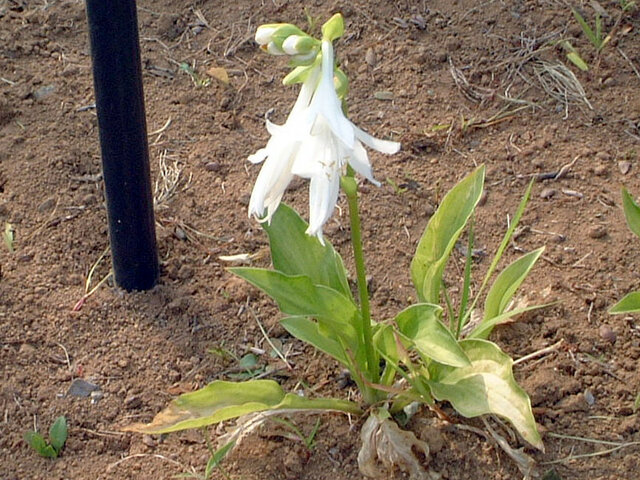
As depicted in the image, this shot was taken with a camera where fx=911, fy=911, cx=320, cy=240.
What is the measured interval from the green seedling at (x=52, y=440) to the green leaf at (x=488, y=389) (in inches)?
33.5

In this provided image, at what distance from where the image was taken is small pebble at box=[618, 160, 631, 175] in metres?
2.74

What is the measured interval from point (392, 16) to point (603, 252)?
4.22 ft

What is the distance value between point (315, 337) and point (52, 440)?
65cm

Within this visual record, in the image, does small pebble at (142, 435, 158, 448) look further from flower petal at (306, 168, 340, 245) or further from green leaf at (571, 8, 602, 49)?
green leaf at (571, 8, 602, 49)

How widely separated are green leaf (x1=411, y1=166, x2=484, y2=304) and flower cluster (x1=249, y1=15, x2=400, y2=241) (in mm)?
524

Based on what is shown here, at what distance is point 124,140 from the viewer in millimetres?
2121

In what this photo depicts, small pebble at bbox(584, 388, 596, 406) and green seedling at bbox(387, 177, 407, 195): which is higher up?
green seedling at bbox(387, 177, 407, 195)

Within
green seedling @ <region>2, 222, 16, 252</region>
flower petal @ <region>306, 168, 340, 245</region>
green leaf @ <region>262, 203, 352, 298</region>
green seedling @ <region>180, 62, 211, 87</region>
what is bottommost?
green seedling @ <region>2, 222, 16, 252</region>

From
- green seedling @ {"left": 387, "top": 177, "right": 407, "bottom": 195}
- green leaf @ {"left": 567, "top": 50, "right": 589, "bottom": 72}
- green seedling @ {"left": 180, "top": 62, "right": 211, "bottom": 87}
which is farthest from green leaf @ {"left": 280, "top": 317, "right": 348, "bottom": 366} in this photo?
green leaf @ {"left": 567, "top": 50, "right": 589, "bottom": 72}

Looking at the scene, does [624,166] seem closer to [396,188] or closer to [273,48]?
[396,188]

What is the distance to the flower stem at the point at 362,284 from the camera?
5.46 ft

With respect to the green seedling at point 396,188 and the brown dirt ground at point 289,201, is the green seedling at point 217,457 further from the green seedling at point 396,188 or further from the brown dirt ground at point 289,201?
the green seedling at point 396,188

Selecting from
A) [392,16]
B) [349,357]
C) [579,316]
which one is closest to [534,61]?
[392,16]

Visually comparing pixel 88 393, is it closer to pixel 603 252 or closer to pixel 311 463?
pixel 311 463
